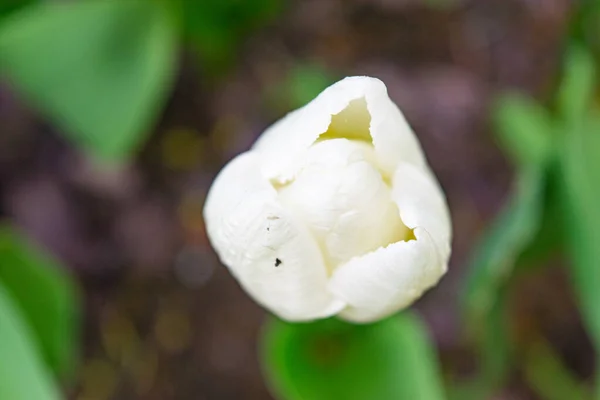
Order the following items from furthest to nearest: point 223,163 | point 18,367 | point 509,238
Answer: point 223,163 < point 509,238 < point 18,367

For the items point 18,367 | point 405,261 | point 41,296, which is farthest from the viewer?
point 41,296

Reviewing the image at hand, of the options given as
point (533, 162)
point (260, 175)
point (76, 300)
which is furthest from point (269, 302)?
point (76, 300)

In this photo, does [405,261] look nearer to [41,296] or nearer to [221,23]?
[41,296]

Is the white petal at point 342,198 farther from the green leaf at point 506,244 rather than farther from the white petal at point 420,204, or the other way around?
the green leaf at point 506,244

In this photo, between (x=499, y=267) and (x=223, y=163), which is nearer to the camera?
(x=499, y=267)

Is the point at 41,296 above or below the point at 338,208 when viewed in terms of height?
below

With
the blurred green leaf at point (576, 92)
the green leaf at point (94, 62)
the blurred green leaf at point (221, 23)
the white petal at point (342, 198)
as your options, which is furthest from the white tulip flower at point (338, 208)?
the blurred green leaf at point (221, 23)

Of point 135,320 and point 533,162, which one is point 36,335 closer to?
point 135,320

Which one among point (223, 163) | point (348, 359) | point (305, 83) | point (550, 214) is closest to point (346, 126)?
point (348, 359)
